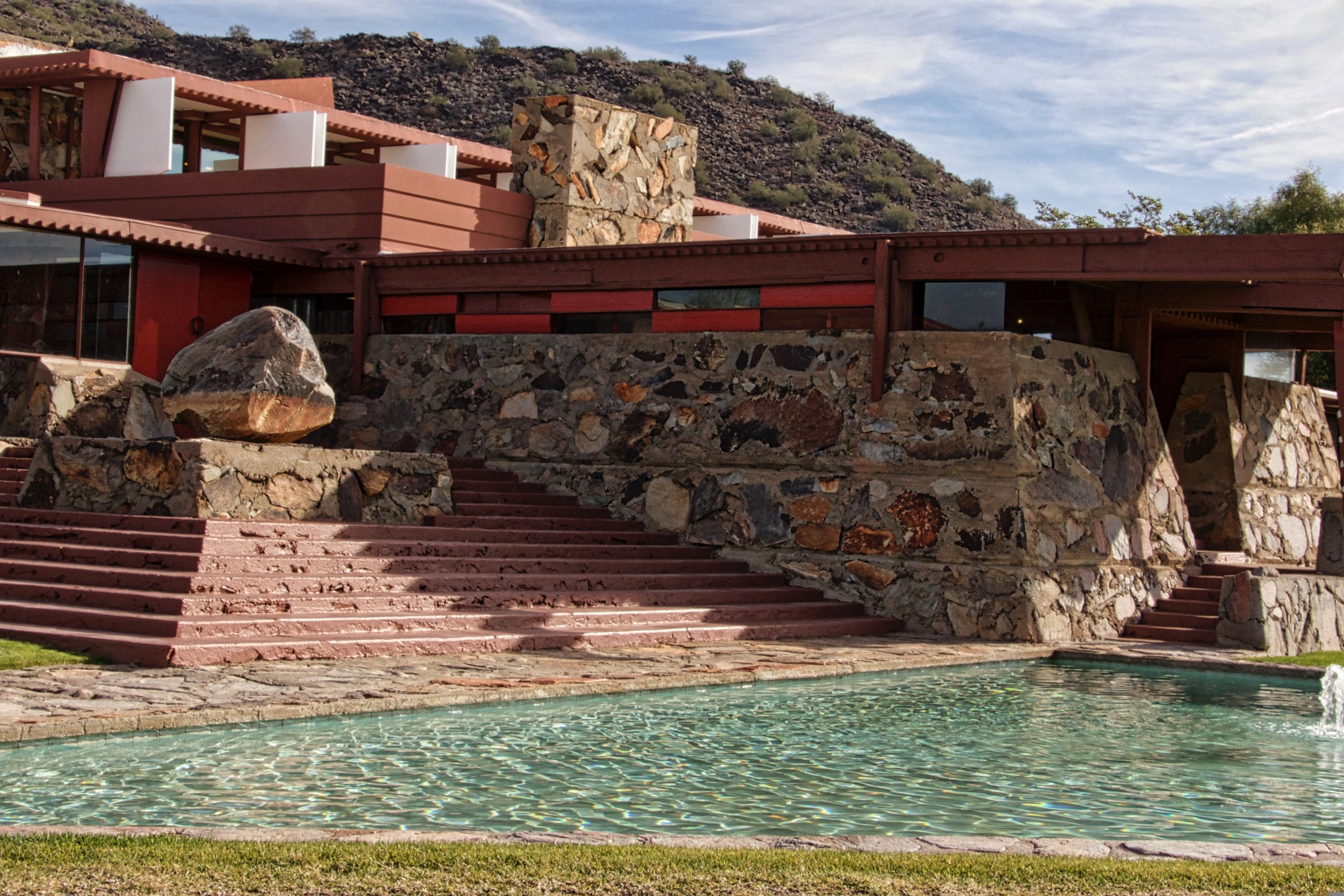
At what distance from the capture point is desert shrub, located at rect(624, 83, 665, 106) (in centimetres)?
6569

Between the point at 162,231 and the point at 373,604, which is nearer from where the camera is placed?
the point at 373,604

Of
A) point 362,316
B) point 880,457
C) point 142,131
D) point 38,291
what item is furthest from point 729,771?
point 142,131

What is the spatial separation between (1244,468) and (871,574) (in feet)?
22.7

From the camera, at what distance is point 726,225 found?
97.7 feet

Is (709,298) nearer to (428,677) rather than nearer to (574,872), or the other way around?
(428,677)

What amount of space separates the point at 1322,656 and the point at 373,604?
30.8 ft

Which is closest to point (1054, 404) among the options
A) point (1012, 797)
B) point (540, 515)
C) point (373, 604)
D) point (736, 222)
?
point (540, 515)

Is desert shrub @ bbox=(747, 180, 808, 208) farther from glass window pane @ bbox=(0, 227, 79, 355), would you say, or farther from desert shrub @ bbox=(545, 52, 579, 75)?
glass window pane @ bbox=(0, 227, 79, 355)

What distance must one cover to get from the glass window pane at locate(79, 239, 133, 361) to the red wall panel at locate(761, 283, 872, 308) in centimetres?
841

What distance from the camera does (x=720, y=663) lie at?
12.4m

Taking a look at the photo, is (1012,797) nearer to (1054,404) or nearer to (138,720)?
(138,720)

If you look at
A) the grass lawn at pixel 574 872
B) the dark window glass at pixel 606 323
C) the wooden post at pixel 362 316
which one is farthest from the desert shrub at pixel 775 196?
the grass lawn at pixel 574 872

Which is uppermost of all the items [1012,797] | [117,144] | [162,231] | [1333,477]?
[117,144]

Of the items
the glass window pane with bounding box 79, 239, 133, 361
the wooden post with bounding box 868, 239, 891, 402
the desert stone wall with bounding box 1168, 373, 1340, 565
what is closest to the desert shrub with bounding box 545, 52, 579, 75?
the glass window pane with bounding box 79, 239, 133, 361
